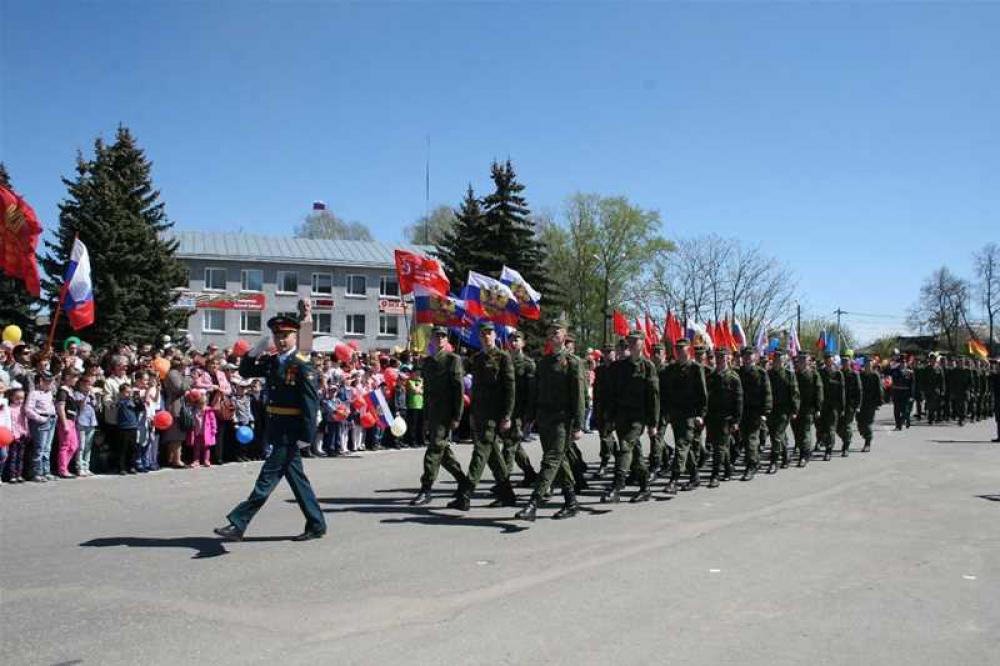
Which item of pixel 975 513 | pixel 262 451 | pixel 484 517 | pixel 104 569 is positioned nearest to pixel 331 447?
pixel 262 451

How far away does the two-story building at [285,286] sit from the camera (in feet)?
207

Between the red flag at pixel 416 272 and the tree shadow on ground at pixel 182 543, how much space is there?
1020 centimetres

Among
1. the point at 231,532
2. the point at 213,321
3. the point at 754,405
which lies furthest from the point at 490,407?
the point at 213,321

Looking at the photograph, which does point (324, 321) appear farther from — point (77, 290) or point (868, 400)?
point (868, 400)

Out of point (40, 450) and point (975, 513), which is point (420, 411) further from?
point (975, 513)

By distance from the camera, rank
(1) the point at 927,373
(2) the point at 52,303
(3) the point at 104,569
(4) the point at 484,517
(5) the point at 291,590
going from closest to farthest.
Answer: (5) the point at 291,590 → (3) the point at 104,569 → (4) the point at 484,517 → (1) the point at 927,373 → (2) the point at 52,303

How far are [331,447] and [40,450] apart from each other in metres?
5.50

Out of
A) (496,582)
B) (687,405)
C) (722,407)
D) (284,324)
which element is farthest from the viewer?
(722,407)

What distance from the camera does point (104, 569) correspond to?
6543 mm

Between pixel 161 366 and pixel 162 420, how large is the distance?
1.91 m

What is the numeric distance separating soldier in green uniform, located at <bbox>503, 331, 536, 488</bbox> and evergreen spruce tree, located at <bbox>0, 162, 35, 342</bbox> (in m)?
31.5

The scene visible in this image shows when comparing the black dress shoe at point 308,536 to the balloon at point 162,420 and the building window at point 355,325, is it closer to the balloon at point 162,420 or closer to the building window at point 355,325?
the balloon at point 162,420

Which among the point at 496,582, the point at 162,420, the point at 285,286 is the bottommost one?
the point at 496,582

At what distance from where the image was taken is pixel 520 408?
11555 millimetres
